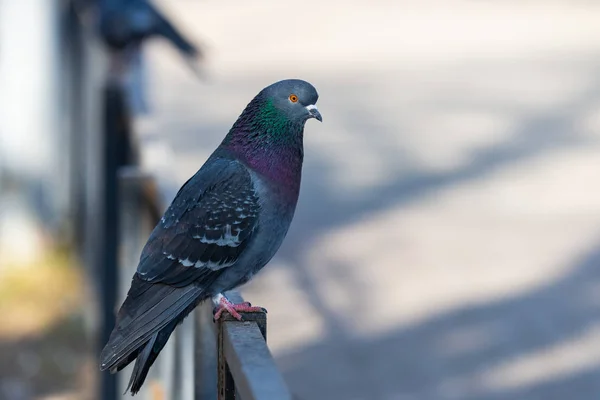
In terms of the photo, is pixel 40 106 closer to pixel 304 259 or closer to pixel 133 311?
pixel 304 259

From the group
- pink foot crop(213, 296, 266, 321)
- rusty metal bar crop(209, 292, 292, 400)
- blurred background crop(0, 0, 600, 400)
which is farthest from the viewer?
blurred background crop(0, 0, 600, 400)

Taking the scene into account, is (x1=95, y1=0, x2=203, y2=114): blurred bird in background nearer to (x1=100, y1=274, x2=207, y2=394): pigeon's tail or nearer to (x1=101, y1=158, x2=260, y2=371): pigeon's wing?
(x1=101, y1=158, x2=260, y2=371): pigeon's wing

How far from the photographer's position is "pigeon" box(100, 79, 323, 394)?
3623 mm

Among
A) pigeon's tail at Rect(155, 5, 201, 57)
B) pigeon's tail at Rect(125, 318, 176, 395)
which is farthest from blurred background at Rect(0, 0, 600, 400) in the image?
pigeon's tail at Rect(125, 318, 176, 395)

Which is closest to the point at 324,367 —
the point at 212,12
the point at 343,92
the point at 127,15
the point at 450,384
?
the point at 450,384

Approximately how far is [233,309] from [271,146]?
719 mm

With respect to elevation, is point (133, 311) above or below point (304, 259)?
below

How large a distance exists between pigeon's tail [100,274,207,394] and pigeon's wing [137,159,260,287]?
0.04 m

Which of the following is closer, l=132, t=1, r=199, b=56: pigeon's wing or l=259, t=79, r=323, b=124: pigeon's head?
l=259, t=79, r=323, b=124: pigeon's head

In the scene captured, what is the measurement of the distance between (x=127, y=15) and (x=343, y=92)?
20.6ft

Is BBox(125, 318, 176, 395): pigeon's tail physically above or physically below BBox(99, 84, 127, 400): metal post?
below

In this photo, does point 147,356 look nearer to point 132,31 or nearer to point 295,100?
point 295,100

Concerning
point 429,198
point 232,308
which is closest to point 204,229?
point 232,308

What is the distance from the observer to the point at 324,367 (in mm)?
6797
